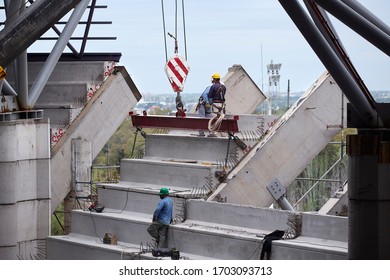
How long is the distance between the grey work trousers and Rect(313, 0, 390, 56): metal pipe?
7627mm

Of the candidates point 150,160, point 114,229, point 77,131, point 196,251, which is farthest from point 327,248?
point 77,131

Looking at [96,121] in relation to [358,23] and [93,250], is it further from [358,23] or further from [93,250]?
[358,23]

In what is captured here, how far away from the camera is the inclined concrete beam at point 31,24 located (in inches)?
932

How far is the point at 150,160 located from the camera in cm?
3338

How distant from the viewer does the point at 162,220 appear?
2822cm

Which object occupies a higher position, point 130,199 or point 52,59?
point 52,59

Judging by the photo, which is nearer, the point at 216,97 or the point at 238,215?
the point at 238,215

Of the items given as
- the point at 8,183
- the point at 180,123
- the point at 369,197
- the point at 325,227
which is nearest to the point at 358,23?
the point at 369,197

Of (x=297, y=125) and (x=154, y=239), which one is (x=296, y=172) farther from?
(x=154, y=239)

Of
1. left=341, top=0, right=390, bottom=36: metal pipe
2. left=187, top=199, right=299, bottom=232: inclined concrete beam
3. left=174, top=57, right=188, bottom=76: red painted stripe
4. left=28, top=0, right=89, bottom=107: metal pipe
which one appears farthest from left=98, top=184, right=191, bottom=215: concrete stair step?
left=341, top=0, right=390, bottom=36: metal pipe

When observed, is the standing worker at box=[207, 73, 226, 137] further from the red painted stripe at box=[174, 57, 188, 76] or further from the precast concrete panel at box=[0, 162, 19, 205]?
the precast concrete panel at box=[0, 162, 19, 205]

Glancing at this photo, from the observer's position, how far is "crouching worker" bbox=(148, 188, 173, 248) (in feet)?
91.9

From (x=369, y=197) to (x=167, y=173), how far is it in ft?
29.1

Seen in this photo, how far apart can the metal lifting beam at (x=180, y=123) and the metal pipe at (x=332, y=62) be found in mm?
7853
